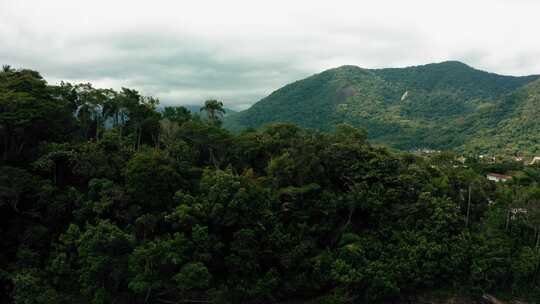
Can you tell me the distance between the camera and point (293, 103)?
11125 cm

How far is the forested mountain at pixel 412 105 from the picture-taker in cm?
8500

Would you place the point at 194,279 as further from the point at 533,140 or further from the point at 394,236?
the point at 533,140

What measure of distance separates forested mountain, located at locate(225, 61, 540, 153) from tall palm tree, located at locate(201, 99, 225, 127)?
5768 cm

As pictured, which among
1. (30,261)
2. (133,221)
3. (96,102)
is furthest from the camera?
(96,102)

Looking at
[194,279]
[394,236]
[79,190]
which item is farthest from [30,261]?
[394,236]

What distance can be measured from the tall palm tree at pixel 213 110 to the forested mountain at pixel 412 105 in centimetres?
5768

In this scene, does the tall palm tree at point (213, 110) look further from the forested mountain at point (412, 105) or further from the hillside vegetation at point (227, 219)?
the forested mountain at point (412, 105)

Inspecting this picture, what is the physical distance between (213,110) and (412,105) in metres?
98.1

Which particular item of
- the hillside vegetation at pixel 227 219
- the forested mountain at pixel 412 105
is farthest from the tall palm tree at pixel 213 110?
the forested mountain at pixel 412 105

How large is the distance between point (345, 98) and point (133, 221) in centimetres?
9650

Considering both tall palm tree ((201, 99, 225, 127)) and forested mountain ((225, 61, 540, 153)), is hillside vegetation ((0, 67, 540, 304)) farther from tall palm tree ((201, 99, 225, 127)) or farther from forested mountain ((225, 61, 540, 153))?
forested mountain ((225, 61, 540, 153))

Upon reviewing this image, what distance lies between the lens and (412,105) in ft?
384

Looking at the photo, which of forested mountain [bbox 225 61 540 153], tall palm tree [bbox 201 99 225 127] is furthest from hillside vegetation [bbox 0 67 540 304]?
forested mountain [bbox 225 61 540 153]

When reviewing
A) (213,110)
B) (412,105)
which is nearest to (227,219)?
(213,110)
